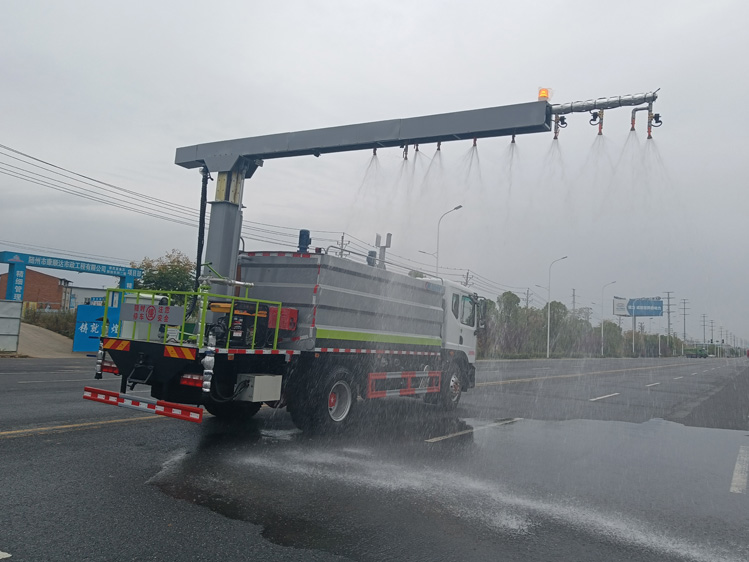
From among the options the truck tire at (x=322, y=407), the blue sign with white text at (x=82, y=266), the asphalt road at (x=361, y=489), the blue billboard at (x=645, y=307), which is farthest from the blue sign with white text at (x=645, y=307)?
the truck tire at (x=322, y=407)

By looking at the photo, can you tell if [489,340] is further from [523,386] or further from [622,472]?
[622,472]

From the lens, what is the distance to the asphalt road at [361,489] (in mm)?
4297

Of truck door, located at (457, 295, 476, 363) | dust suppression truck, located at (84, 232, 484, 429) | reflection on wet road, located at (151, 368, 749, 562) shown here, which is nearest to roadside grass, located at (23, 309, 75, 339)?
dust suppression truck, located at (84, 232, 484, 429)

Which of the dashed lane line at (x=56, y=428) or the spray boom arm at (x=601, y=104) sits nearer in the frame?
the dashed lane line at (x=56, y=428)

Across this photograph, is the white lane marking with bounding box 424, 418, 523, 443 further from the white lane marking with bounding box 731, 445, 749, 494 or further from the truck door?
the white lane marking with bounding box 731, 445, 749, 494

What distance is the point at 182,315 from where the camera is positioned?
23.6 feet

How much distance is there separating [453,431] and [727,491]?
4000 millimetres

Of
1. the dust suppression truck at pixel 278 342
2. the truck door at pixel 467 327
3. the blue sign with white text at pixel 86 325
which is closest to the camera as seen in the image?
the dust suppression truck at pixel 278 342

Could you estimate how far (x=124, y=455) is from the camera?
656 centimetres

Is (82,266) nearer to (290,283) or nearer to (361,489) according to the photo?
(290,283)

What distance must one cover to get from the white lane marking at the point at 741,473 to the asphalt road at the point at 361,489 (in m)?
0.05

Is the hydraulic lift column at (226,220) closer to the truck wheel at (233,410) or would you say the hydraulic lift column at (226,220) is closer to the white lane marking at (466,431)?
the truck wheel at (233,410)

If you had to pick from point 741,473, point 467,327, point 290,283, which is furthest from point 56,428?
point 741,473

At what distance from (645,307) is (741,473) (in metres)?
72.7
